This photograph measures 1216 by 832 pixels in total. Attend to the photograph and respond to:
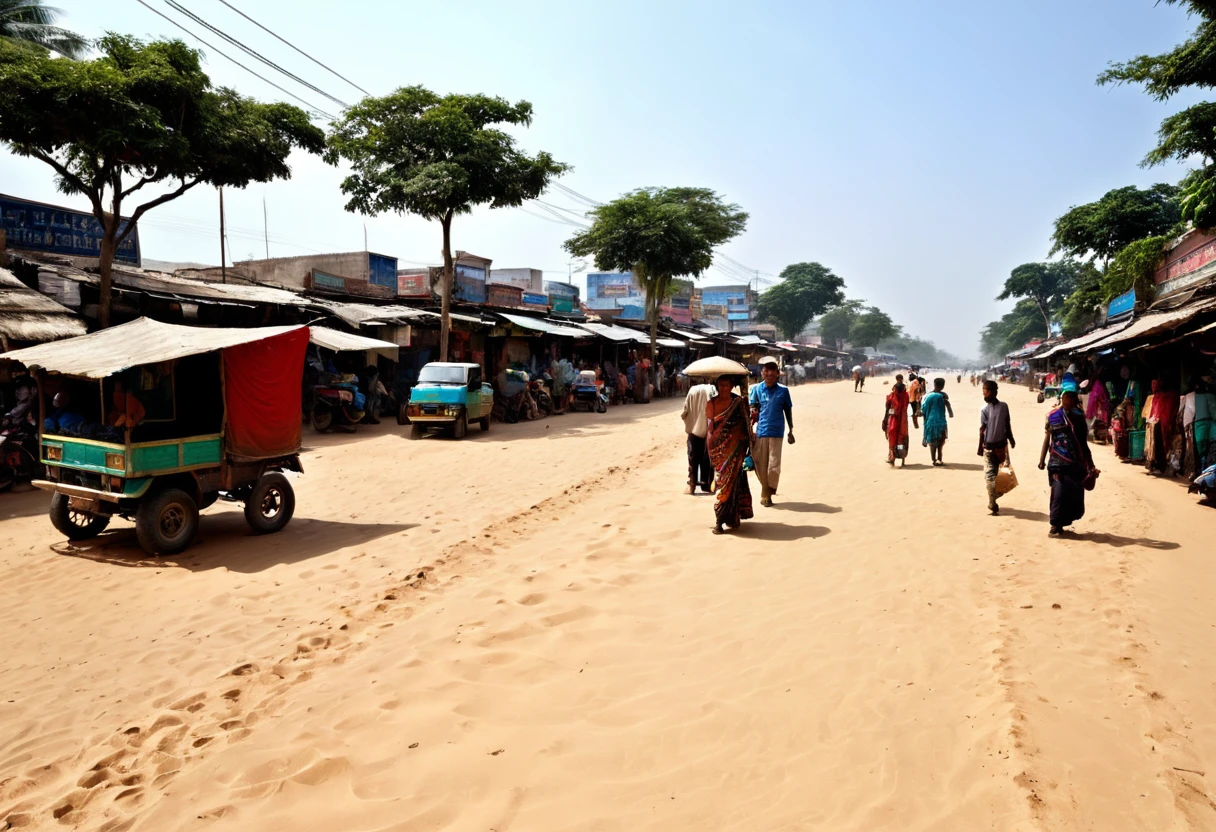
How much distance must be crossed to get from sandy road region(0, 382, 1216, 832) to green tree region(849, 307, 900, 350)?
110862mm

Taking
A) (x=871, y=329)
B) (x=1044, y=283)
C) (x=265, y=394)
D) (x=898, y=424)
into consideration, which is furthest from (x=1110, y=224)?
(x=871, y=329)

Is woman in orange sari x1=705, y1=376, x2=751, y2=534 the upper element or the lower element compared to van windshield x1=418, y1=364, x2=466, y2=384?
lower

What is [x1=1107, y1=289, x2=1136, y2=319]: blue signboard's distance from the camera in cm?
2005

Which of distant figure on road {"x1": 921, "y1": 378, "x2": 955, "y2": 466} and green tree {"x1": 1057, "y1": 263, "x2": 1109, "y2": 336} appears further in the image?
green tree {"x1": 1057, "y1": 263, "x2": 1109, "y2": 336}

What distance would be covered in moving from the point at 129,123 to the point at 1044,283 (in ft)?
252

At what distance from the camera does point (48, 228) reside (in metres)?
16.3

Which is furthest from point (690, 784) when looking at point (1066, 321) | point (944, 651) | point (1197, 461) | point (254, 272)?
point (1066, 321)

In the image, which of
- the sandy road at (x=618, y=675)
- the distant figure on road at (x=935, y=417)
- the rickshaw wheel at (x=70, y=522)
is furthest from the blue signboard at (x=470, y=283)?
the sandy road at (x=618, y=675)

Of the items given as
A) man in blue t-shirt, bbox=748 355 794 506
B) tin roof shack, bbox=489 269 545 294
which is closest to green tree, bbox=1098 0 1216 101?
man in blue t-shirt, bbox=748 355 794 506

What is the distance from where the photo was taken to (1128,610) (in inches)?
211

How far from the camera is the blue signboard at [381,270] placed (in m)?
27.7

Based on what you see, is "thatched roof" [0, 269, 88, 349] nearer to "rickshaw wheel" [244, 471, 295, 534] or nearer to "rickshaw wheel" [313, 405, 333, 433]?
"rickshaw wheel" [313, 405, 333, 433]

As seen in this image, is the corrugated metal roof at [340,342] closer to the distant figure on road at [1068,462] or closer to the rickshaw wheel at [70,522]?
the rickshaw wheel at [70,522]

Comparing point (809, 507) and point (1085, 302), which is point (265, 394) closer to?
point (809, 507)
